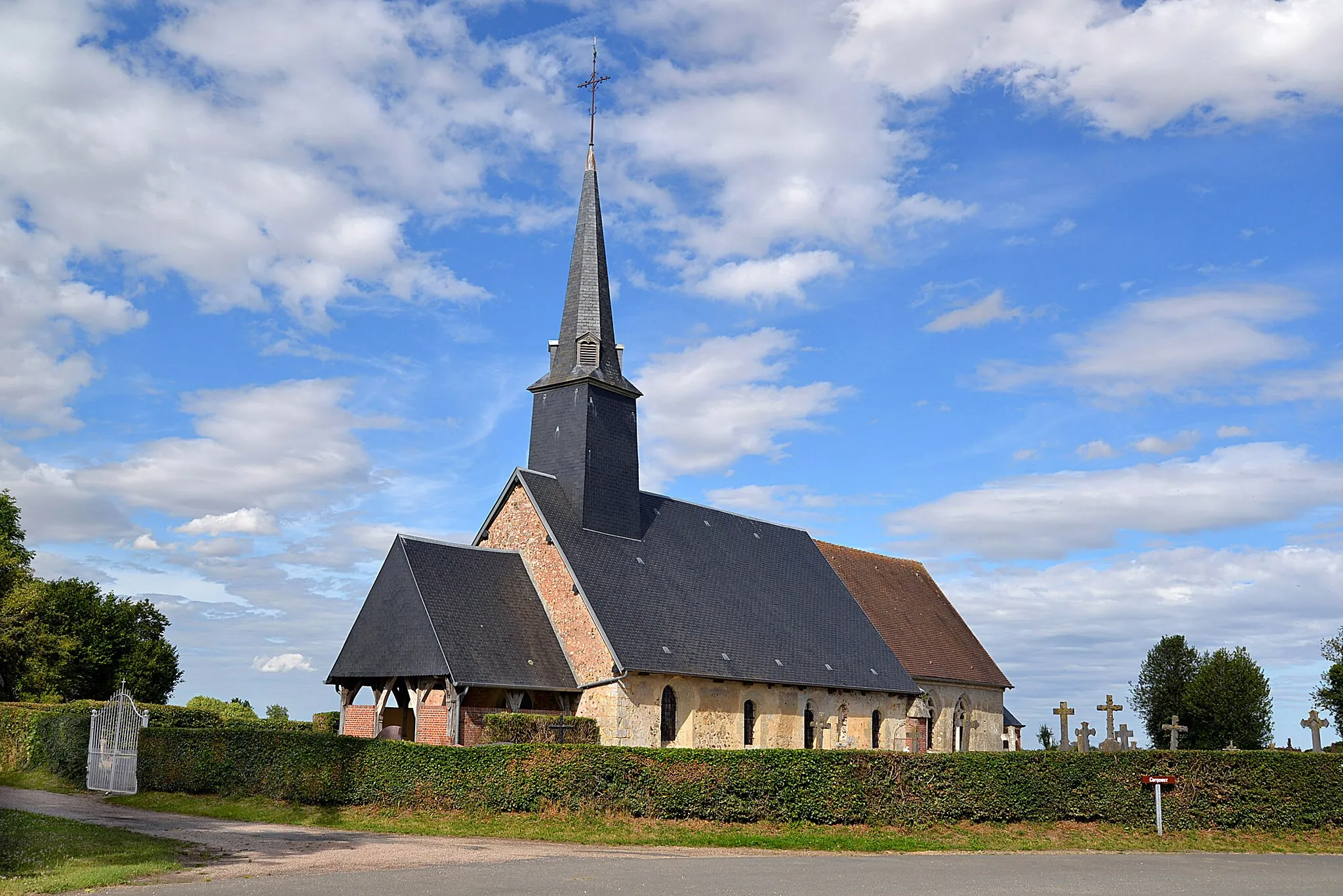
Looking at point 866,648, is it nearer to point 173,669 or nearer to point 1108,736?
point 1108,736

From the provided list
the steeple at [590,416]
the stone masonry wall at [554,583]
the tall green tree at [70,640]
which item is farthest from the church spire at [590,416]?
the tall green tree at [70,640]

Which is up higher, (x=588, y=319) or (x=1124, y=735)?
(x=588, y=319)

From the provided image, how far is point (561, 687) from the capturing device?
88.2 ft

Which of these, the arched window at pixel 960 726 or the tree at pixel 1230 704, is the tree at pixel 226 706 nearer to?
the arched window at pixel 960 726

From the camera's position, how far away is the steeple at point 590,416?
30.9 meters

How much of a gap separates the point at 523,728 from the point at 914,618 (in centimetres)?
2079

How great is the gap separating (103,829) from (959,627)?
33.3 meters

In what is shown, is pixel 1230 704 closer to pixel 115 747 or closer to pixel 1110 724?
pixel 1110 724

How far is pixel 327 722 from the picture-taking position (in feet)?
92.3

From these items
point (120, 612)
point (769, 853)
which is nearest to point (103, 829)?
point (769, 853)

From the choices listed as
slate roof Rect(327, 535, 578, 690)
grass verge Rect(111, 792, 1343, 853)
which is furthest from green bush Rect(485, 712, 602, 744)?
grass verge Rect(111, 792, 1343, 853)

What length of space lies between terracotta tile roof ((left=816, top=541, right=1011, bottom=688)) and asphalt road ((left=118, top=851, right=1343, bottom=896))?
67.0 ft

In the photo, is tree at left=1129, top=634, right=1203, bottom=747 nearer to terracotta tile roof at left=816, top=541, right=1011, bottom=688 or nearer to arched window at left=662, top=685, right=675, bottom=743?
terracotta tile roof at left=816, top=541, right=1011, bottom=688

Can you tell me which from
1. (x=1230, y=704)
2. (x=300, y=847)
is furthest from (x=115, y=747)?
(x=1230, y=704)
